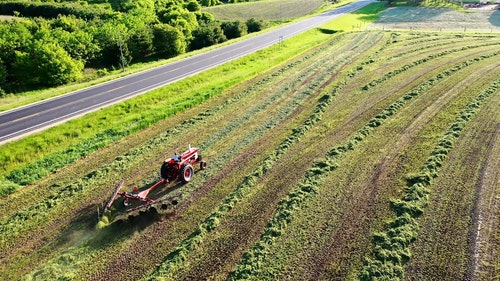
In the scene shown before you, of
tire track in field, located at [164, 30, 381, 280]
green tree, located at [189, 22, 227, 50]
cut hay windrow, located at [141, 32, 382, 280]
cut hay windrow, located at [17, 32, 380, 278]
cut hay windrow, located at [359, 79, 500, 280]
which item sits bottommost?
cut hay windrow, located at [359, 79, 500, 280]

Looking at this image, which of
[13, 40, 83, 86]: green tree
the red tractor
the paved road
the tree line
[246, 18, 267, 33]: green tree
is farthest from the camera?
[246, 18, 267, 33]: green tree

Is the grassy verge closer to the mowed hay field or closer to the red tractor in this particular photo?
the mowed hay field

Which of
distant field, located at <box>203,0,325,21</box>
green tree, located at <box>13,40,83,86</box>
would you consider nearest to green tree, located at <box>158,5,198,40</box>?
green tree, located at <box>13,40,83,86</box>

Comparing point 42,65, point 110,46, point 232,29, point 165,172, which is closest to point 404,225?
point 165,172

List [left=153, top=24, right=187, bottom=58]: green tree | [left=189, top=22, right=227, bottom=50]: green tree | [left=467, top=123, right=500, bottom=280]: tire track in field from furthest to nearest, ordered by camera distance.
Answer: [left=189, top=22, right=227, bottom=50]: green tree < [left=153, top=24, right=187, bottom=58]: green tree < [left=467, top=123, right=500, bottom=280]: tire track in field

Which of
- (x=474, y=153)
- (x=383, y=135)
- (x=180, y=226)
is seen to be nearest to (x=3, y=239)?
(x=180, y=226)

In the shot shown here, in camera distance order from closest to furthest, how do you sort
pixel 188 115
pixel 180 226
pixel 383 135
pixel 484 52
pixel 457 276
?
pixel 457 276
pixel 180 226
pixel 383 135
pixel 188 115
pixel 484 52

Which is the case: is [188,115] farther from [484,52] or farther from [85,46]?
[484,52]
